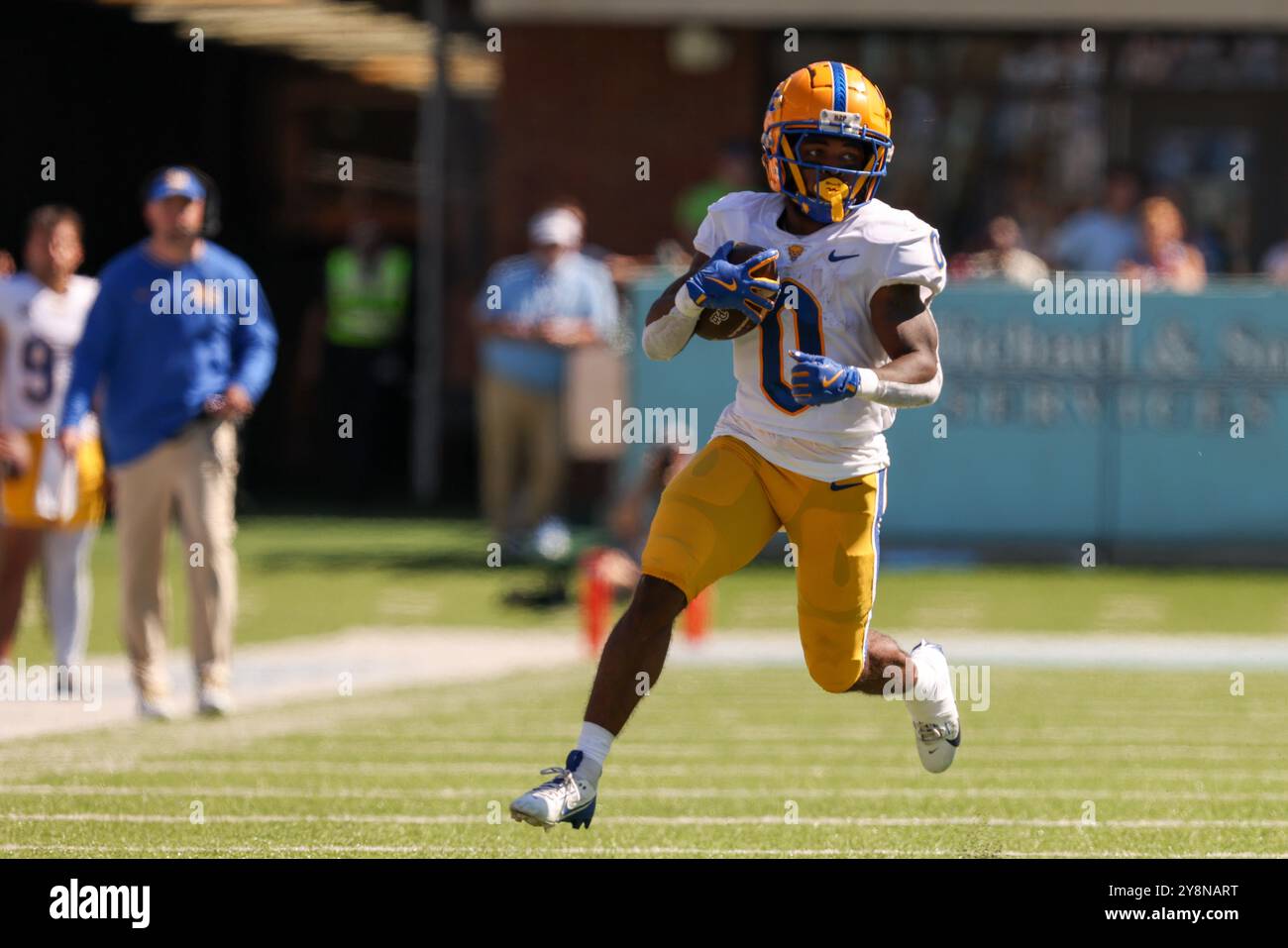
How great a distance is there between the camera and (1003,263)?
15.3 metres

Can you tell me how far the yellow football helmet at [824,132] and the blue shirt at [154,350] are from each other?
155 inches

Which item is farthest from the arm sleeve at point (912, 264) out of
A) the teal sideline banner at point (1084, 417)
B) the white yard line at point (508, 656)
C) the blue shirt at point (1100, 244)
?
the blue shirt at point (1100, 244)

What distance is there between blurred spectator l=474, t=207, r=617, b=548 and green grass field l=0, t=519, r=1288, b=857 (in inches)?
78.5

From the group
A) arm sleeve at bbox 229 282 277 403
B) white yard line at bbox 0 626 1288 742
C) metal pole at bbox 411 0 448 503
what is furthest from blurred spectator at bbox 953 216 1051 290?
arm sleeve at bbox 229 282 277 403

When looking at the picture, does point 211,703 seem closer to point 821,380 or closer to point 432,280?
point 821,380

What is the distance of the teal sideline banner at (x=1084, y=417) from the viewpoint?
1473 cm

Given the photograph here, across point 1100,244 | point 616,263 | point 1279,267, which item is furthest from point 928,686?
point 1279,267

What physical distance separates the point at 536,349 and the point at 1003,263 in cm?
302

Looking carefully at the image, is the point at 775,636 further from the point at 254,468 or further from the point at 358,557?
the point at 254,468

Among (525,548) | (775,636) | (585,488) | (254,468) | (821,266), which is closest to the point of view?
(821,266)

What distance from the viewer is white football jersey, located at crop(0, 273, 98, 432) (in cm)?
1059

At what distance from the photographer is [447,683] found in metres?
10.8

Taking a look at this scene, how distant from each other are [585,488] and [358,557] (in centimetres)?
340

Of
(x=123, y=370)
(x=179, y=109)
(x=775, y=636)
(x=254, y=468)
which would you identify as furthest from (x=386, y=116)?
(x=123, y=370)
